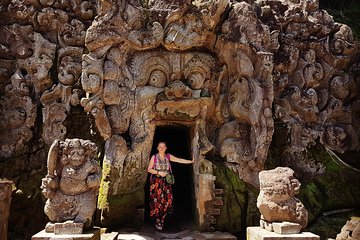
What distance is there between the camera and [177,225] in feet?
26.5

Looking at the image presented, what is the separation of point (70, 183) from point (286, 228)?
3.22 metres

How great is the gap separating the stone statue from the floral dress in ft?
6.68

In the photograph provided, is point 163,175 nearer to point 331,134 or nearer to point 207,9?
point 207,9

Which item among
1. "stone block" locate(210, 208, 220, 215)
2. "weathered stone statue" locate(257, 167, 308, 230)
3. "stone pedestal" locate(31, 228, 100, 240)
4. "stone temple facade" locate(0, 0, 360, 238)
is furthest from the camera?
"stone temple facade" locate(0, 0, 360, 238)

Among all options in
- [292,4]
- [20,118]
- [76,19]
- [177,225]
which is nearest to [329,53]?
[292,4]

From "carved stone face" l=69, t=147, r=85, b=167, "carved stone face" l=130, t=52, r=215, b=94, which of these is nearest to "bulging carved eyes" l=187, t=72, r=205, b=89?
"carved stone face" l=130, t=52, r=215, b=94

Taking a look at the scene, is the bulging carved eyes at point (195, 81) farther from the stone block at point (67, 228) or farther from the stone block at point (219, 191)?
the stone block at point (67, 228)

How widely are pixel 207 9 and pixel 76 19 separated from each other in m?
3.37

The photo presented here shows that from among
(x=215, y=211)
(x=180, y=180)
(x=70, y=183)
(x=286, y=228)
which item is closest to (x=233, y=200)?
(x=215, y=211)

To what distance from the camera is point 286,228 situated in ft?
17.3

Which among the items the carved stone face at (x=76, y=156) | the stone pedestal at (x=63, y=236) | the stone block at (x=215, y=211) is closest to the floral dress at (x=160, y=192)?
the stone block at (x=215, y=211)

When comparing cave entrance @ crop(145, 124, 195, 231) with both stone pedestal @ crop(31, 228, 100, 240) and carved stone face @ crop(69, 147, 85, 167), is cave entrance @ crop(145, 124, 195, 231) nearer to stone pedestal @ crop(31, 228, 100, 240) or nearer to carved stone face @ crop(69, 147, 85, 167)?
stone pedestal @ crop(31, 228, 100, 240)

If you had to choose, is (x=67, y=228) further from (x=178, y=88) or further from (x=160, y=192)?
(x=178, y=88)

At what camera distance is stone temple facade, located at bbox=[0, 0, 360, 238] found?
7.58 metres
